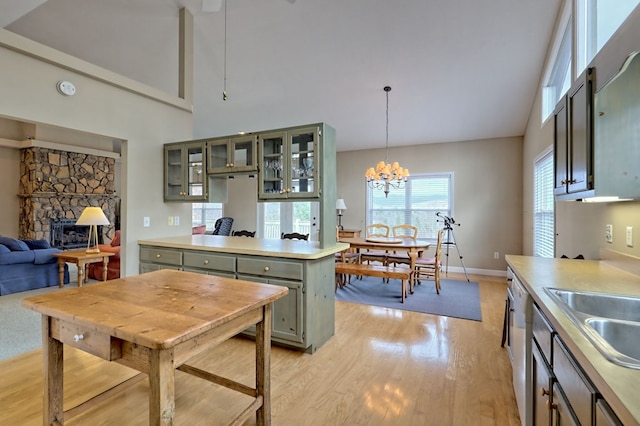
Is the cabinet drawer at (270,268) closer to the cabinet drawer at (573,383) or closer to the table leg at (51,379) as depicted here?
the table leg at (51,379)

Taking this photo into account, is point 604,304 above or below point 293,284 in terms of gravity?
above

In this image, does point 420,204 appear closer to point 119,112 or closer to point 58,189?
point 119,112

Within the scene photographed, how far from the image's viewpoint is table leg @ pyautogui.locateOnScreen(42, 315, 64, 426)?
154 cm

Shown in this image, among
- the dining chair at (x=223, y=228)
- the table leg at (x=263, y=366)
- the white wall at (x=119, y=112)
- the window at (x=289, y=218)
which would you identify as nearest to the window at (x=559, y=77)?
the table leg at (x=263, y=366)

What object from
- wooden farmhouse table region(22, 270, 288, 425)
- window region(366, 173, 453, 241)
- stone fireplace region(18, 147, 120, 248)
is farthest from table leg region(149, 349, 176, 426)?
stone fireplace region(18, 147, 120, 248)

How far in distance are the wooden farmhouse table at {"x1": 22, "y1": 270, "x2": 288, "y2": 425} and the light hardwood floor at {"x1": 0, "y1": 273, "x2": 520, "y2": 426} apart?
10.3 inches

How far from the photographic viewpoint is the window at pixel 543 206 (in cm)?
377

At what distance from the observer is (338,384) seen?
7.22 ft

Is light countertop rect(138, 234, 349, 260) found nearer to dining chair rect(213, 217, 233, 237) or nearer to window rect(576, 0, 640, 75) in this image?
window rect(576, 0, 640, 75)

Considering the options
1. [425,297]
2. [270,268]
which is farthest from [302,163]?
[425,297]

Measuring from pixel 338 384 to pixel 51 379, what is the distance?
1693 millimetres

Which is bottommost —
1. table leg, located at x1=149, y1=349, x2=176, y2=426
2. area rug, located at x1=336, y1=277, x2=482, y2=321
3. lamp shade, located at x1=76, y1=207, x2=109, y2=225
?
area rug, located at x1=336, y1=277, x2=482, y2=321

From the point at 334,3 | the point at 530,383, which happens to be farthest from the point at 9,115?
the point at 530,383

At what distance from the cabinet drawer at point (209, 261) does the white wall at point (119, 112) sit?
0.77 meters
